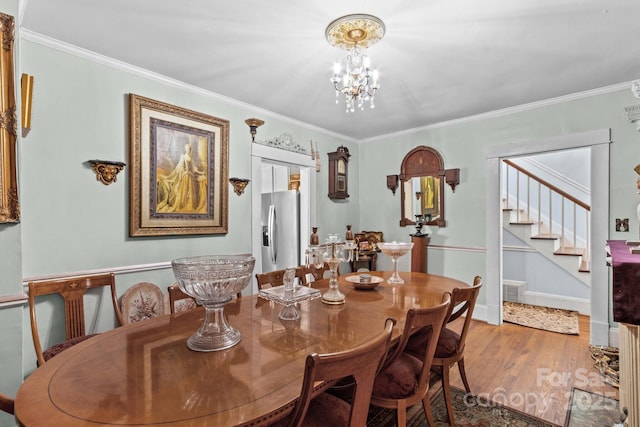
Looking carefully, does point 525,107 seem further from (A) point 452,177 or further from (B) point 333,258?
(B) point 333,258

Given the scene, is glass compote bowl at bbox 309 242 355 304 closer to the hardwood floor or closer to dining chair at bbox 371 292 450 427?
dining chair at bbox 371 292 450 427

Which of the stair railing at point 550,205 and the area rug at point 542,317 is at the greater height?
the stair railing at point 550,205

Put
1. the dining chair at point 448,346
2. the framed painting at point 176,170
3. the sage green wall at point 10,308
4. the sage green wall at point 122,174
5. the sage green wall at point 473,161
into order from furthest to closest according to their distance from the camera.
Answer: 1. the sage green wall at point 473,161
2. the framed painting at point 176,170
3. the sage green wall at point 122,174
4. the dining chair at point 448,346
5. the sage green wall at point 10,308

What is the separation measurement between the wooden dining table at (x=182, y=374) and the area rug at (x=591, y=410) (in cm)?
153

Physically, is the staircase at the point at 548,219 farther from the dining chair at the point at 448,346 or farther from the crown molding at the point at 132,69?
the crown molding at the point at 132,69

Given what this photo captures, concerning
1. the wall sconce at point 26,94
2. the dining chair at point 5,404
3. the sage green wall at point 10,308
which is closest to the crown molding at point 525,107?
the wall sconce at point 26,94

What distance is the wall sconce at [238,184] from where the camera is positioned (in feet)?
11.1

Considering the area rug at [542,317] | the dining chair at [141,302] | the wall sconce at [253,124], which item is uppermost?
the wall sconce at [253,124]

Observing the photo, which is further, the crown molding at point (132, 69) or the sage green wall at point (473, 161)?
the sage green wall at point (473, 161)

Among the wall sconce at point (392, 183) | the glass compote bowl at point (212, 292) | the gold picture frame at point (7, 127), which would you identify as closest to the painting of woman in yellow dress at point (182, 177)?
the gold picture frame at point (7, 127)

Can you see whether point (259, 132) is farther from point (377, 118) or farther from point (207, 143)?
point (377, 118)

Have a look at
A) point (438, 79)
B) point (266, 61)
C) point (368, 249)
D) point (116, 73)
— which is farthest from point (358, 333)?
point (368, 249)

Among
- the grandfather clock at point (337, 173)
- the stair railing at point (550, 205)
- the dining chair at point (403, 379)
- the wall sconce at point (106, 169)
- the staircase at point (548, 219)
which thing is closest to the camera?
the dining chair at point (403, 379)

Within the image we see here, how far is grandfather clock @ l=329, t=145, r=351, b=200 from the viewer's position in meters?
4.60
